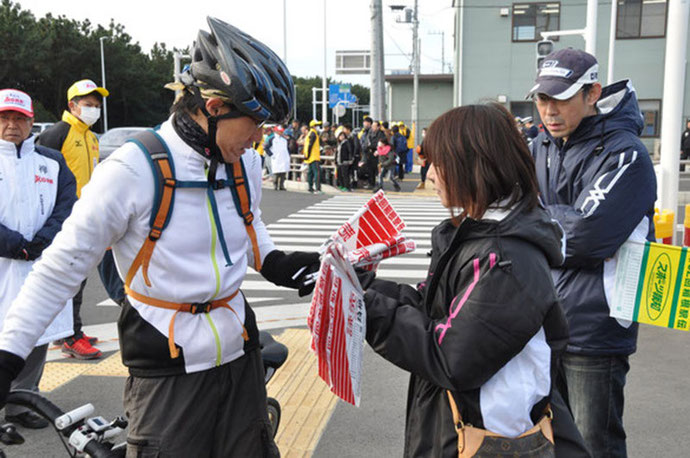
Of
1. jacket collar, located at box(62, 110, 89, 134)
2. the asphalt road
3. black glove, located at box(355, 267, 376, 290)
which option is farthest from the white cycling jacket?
jacket collar, located at box(62, 110, 89, 134)

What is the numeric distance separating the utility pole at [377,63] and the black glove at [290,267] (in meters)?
18.7

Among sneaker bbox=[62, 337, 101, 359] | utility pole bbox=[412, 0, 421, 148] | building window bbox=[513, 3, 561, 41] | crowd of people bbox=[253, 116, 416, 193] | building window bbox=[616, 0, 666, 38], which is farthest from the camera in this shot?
utility pole bbox=[412, 0, 421, 148]

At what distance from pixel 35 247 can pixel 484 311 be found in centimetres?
324

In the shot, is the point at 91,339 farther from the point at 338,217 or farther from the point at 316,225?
the point at 338,217

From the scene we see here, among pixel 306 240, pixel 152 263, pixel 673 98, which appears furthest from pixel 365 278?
pixel 306 240

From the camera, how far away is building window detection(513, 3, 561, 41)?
28.3 m

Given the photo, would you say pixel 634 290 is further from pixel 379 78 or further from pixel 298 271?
pixel 379 78

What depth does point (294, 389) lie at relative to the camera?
4531 mm

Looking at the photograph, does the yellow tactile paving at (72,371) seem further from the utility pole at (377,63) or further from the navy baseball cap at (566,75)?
the utility pole at (377,63)

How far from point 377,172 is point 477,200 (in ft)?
59.1

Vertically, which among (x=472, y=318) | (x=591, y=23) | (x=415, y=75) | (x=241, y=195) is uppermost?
(x=415, y=75)

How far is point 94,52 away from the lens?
2208 inches

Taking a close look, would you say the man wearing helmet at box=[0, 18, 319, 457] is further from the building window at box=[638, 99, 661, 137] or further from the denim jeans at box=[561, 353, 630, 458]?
the building window at box=[638, 99, 661, 137]

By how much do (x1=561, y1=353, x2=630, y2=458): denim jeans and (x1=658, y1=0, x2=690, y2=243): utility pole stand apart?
485 cm
